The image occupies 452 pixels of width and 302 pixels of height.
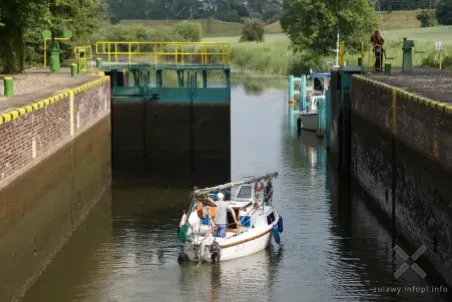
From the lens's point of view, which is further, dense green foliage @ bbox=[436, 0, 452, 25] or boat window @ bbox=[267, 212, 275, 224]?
dense green foliage @ bbox=[436, 0, 452, 25]

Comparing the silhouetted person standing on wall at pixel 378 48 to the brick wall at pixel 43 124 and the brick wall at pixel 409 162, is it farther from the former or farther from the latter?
the brick wall at pixel 43 124

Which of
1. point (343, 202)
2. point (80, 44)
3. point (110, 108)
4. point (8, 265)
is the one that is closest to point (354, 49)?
point (80, 44)

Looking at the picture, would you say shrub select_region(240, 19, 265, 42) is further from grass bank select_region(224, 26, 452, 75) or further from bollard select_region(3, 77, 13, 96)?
bollard select_region(3, 77, 13, 96)

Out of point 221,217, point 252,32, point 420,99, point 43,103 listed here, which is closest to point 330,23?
point 43,103

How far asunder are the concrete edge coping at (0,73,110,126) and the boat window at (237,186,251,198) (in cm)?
579

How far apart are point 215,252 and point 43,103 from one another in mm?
9967

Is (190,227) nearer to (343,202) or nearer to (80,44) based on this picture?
(343,202)

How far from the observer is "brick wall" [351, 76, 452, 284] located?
21.5 meters

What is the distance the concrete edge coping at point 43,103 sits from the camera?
1018 inches

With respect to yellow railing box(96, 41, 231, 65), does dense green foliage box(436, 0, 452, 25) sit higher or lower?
higher

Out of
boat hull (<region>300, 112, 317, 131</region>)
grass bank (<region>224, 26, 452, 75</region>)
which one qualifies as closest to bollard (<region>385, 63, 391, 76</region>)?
boat hull (<region>300, 112, 317, 131</region>)

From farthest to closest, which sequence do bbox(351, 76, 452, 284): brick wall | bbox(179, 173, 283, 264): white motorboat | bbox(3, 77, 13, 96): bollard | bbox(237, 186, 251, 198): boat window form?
bbox(3, 77, 13, 96): bollard
bbox(237, 186, 251, 198): boat window
bbox(179, 173, 283, 264): white motorboat
bbox(351, 76, 452, 284): brick wall

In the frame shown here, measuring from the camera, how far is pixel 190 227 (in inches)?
941

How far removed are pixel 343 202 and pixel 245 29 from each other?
111788mm
